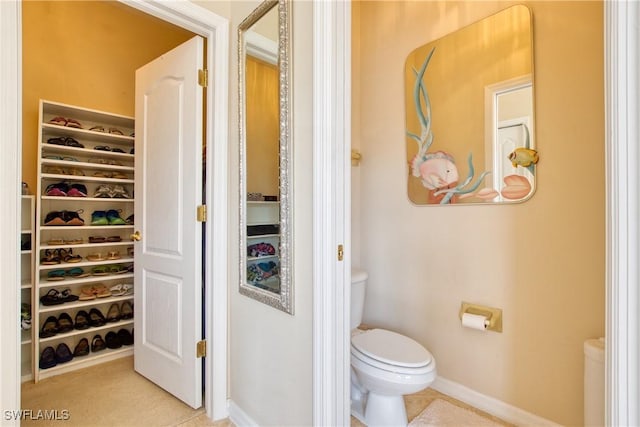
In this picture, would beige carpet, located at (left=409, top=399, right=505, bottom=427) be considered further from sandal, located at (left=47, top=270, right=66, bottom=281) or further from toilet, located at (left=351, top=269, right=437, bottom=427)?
sandal, located at (left=47, top=270, right=66, bottom=281)

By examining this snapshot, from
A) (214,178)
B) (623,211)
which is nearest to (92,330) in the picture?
(214,178)

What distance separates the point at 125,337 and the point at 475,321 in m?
2.47

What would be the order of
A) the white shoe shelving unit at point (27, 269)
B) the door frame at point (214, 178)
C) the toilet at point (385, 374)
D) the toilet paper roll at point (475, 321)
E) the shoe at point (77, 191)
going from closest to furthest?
1. the toilet at point (385, 374)
2. the door frame at point (214, 178)
3. the toilet paper roll at point (475, 321)
4. the white shoe shelving unit at point (27, 269)
5. the shoe at point (77, 191)

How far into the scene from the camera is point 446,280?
196cm

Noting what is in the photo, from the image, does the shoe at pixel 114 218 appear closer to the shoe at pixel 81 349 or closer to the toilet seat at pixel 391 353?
the shoe at pixel 81 349

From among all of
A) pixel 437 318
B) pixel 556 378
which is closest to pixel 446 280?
pixel 437 318

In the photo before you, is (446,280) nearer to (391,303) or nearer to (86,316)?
(391,303)

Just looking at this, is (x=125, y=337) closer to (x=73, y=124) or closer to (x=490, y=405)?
(x=73, y=124)

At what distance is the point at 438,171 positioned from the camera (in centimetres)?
198

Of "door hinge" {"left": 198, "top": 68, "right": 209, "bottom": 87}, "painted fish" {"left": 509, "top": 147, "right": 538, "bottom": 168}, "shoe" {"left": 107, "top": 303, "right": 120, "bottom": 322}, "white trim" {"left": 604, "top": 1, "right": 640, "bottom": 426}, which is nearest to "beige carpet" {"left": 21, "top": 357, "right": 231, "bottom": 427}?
"shoe" {"left": 107, "top": 303, "right": 120, "bottom": 322}

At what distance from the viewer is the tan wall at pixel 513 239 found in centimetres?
150

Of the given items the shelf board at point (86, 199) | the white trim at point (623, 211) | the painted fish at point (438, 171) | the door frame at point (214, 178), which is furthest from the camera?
Result: the shelf board at point (86, 199)

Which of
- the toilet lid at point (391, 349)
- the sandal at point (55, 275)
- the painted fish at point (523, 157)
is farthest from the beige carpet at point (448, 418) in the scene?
the sandal at point (55, 275)

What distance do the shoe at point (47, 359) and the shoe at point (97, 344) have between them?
0.77 ft
